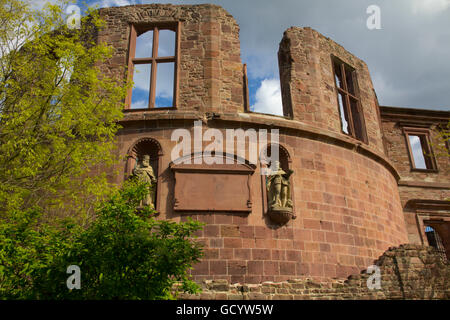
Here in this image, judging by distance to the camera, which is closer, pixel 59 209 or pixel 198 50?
pixel 59 209

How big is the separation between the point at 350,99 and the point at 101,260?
11.4 m

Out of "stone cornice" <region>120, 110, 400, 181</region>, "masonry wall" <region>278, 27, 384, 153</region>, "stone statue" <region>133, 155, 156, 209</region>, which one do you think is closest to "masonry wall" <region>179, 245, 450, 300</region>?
"stone statue" <region>133, 155, 156, 209</region>

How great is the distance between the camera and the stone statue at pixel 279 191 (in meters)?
9.21

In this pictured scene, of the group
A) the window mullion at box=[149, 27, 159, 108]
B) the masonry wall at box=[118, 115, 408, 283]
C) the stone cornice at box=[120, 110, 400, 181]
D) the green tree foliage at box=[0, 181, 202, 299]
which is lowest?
the green tree foliage at box=[0, 181, 202, 299]

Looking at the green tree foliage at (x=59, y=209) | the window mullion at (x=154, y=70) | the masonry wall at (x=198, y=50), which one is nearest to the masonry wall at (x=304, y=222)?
the masonry wall at (x=198, y=50)

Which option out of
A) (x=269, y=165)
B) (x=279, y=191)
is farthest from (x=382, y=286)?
(x=269, y=165)

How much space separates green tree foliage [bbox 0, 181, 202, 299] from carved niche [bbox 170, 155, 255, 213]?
141 inches

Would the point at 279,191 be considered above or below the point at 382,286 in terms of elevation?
above

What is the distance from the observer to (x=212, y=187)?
9188mm

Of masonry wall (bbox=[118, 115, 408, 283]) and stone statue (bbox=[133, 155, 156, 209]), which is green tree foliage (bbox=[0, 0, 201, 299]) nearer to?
stone statue (bbox=[133, 155, 156, 209])

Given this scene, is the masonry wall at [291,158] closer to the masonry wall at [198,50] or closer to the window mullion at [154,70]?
the masonry wall at [198,50]

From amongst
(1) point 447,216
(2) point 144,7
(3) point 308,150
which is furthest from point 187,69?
(1) point 447,216

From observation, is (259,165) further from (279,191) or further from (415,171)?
(415,171)

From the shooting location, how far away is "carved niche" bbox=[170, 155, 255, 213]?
9.01m
